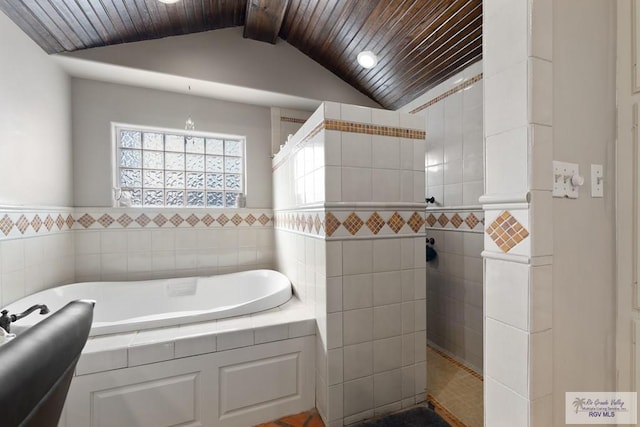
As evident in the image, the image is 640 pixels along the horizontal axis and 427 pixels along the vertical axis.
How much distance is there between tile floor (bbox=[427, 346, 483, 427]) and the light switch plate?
1417 mm

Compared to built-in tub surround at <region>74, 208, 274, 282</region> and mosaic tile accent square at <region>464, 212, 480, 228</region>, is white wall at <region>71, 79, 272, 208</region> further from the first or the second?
mosaic tile accent square at <region>464, 212, 480, 228</region>

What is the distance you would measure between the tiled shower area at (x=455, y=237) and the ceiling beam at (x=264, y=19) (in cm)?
149

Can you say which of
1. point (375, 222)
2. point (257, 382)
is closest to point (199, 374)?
point (257, 382)

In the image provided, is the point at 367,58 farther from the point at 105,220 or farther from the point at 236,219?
the point at 105,220

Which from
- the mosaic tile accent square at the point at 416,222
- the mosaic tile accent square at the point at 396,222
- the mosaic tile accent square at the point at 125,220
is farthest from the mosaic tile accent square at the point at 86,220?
the mosaic tile accent square at the point at 416,222

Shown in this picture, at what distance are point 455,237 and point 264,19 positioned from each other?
2.50 meters

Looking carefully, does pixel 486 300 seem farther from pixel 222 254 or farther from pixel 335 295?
pixel 222 254

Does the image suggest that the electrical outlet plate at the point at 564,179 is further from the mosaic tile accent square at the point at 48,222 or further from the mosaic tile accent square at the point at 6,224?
the mosaic tile accent square at the point at 48,222

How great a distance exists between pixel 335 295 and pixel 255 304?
1.91ft

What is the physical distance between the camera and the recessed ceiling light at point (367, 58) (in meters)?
2.31

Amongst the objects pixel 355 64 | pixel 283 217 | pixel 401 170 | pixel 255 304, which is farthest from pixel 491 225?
pixel 355 64

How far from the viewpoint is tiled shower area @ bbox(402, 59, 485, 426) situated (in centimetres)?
204

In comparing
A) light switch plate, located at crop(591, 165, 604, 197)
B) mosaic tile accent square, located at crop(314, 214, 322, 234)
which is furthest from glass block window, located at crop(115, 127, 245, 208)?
light switch plate, located at crop(591, 165, 604, 197)

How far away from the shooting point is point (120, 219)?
250cm
